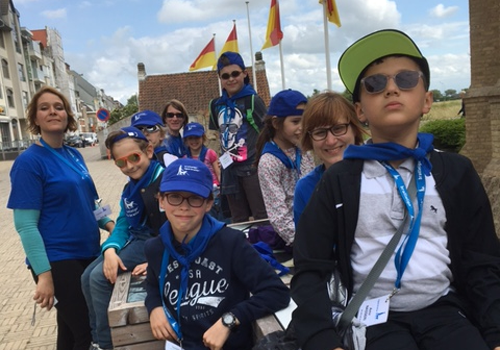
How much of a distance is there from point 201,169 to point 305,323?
103cm

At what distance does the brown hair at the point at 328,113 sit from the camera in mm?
2332

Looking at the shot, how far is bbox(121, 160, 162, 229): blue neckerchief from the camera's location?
2.85 m

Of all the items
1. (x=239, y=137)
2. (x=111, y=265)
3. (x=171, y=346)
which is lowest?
(x=171, y=346)

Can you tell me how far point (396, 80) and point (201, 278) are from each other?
1.28 meters

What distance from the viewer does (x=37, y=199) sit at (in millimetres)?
2738

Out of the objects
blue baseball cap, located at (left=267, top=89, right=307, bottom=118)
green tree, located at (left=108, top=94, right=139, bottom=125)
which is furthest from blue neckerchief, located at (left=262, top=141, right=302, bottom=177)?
green tree, located at (left=108, top=94, right=139, bottom=125)

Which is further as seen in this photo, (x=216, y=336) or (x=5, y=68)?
(x=5, y=68)

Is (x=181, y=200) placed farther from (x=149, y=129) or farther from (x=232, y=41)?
(x=232, y=41)

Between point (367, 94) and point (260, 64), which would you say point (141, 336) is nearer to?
point (367, 94)

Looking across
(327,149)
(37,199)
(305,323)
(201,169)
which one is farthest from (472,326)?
(37,199)

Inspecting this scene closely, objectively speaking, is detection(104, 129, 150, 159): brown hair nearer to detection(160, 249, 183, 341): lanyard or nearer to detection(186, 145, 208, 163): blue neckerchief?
detection(160, 249, 183, 341): lanyard

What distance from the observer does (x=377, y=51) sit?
1624mm

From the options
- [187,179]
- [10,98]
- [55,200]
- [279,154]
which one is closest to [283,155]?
[279,154]

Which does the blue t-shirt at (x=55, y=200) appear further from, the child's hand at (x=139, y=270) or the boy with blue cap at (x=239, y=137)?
the boy with blue cap at (x=239, y=137)
